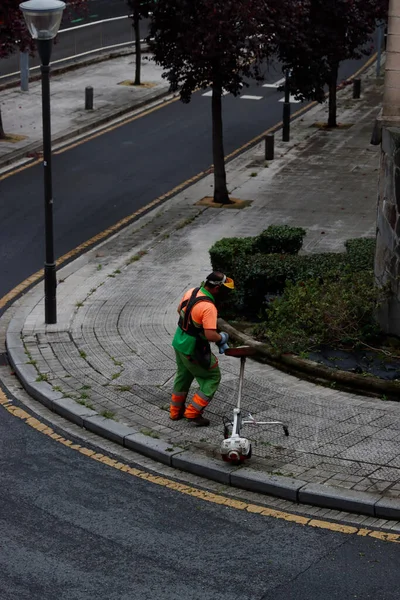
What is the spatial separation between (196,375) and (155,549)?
111 inches

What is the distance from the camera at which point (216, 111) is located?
2139cm

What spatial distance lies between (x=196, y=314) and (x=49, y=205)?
13.8ft

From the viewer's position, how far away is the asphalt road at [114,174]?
19609 mm

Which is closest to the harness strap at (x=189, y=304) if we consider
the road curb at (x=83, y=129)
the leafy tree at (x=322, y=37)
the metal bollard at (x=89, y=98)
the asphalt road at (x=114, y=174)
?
the asphalt road at (x=114, y=174)

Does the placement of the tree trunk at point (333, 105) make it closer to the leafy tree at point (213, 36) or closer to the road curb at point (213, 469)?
the leafy tree at point (213, 36)

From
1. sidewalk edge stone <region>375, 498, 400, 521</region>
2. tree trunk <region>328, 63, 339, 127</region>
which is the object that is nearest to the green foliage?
sidewalk edge stone <region>375, 498, 400, 521</region>

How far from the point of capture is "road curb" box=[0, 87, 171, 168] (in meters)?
25.3

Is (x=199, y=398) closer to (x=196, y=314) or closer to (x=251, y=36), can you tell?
(x=196, y=314)

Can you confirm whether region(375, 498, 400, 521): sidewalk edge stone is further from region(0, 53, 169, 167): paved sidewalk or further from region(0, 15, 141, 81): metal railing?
region(0, 15, 141, 81): metal railing

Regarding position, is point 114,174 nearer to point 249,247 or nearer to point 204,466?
point 249,247

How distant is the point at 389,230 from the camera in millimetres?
13523

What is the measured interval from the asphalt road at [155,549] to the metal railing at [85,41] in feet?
86.9

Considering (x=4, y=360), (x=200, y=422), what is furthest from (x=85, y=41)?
(x=200, y=422)

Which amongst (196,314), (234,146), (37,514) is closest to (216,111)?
(234,146)
